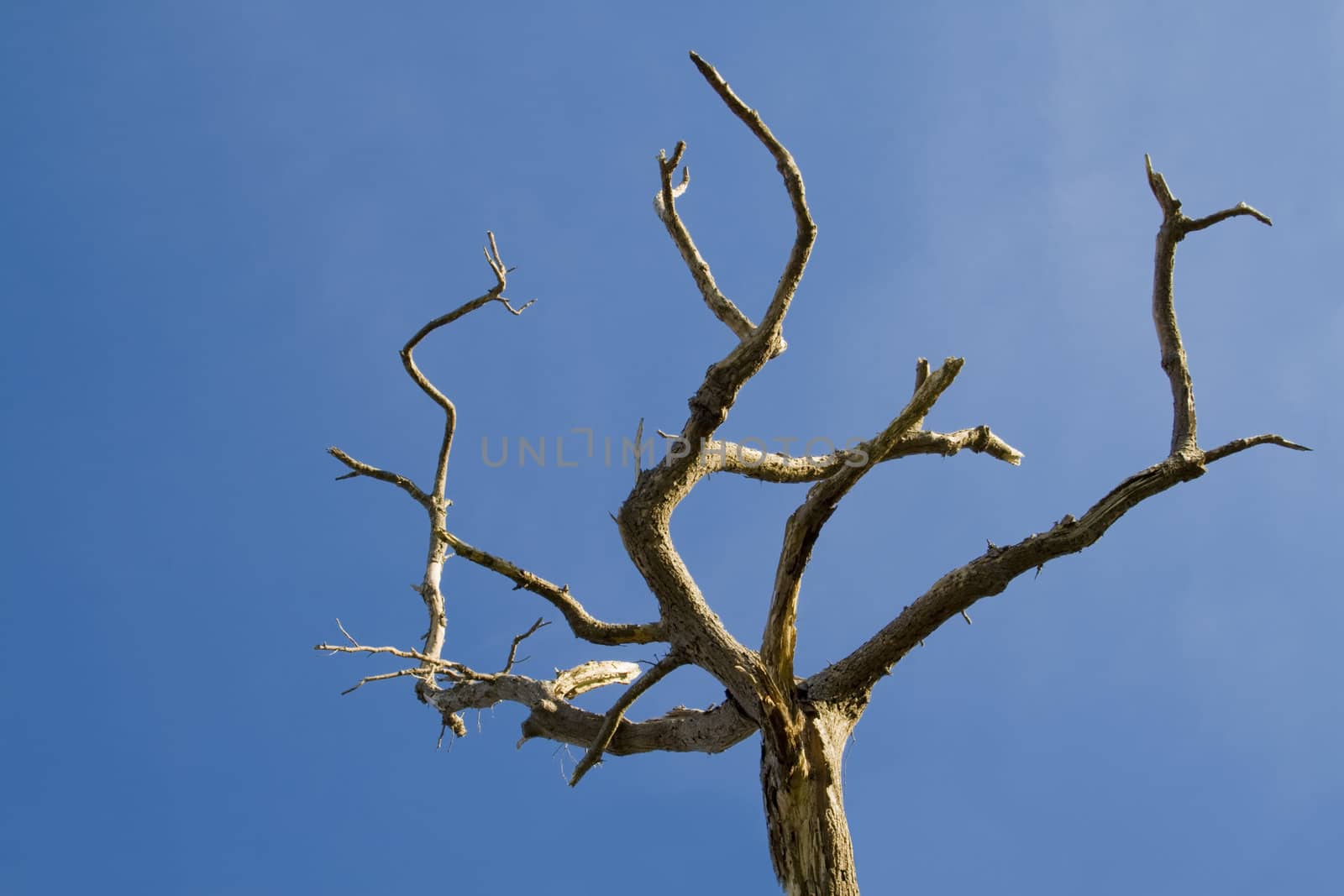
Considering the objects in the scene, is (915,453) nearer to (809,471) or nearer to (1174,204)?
(809,471)

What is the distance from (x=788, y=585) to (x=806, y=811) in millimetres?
995

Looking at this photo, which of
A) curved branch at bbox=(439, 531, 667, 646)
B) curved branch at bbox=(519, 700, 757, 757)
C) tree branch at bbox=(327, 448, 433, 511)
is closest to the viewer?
curved branch at bbox=(439, 531, 667, 646)

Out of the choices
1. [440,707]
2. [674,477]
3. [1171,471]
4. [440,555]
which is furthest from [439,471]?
[1171,471]

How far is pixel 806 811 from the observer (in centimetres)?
396

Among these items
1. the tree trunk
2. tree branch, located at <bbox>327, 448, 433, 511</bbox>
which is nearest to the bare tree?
the tree trunk

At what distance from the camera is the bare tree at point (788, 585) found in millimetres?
A: 3965

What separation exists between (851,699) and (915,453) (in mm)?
2190

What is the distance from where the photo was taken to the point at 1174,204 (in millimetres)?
4949

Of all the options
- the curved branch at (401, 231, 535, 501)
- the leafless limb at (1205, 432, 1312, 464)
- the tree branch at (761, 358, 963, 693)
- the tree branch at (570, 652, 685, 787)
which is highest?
the curved branch at (401, 231, 535, 501)

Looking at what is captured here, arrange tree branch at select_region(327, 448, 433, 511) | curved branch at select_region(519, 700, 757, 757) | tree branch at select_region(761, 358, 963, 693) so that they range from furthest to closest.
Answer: tree branch at select_region(327, 448, 433, 511) < curved branch at select_region(519, 700, 757, 757) < tree branch at select_region(761, 358, 963, 693)

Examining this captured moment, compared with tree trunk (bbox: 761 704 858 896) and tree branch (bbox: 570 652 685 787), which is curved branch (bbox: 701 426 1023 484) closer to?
tree branch (bbox: 570 652 685 787)

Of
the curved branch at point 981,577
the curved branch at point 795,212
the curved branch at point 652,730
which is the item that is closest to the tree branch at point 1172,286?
the curved branch at point 981,577

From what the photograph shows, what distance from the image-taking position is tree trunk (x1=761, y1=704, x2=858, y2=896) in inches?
151

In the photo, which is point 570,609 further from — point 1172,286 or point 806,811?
point 1172,286
